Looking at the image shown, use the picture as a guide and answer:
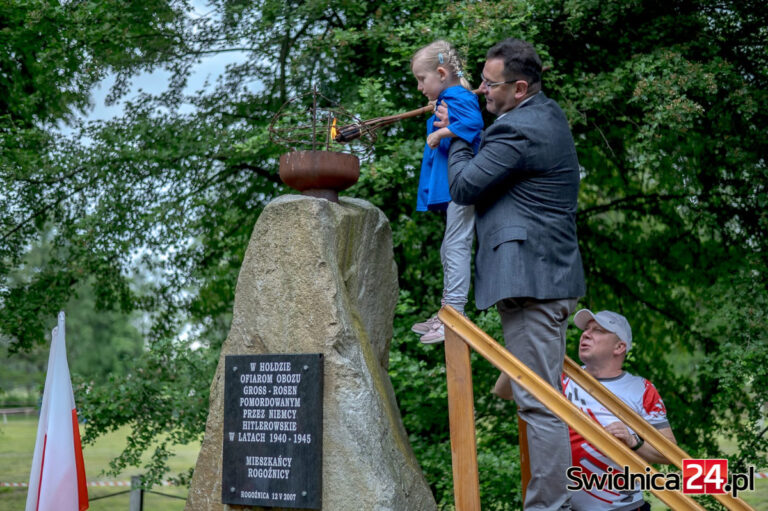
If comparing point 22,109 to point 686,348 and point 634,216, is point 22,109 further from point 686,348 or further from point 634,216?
point 686,348

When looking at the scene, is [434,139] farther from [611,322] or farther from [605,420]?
[605,420]

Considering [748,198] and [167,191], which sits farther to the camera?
[167,191]

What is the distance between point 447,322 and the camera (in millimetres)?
3648

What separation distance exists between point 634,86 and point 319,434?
17.3 feet

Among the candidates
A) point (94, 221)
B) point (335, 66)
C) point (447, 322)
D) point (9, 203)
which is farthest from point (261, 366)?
point (9, 203)

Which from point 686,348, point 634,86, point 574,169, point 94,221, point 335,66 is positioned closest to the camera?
point 574,169

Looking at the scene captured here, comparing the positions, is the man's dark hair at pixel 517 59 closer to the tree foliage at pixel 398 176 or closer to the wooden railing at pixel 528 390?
the wooden railing at pixel 528 390

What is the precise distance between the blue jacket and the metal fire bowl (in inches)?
16.9

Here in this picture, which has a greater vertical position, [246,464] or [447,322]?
[447,322]

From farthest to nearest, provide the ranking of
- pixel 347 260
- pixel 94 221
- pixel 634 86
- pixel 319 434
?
pixel 94 221, pixel 634 86, pixel 347 260, pixel 319 434

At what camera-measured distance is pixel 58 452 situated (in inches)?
206

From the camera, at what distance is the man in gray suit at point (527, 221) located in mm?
3293

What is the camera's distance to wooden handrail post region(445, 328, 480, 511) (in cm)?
352

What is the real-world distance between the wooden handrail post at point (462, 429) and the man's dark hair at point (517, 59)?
114cm
